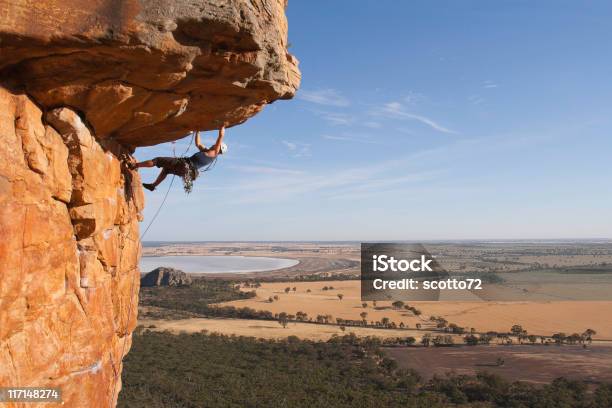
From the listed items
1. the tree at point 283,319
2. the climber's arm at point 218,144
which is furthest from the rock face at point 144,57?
the tree at point 283,319

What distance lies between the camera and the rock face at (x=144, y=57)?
14.9ft

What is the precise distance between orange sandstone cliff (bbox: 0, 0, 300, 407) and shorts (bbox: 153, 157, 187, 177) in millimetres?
1442

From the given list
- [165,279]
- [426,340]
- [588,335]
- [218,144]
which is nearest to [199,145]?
[218,144]

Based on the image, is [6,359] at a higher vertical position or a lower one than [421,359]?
higher

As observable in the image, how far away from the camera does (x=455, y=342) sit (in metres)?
34.1

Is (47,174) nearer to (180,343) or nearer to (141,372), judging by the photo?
(141,372)

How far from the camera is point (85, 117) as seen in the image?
586 cm

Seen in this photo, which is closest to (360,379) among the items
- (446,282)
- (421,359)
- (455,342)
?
(421,359)

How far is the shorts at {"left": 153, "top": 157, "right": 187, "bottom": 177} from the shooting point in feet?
27.5

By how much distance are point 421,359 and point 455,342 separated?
21.7 feet

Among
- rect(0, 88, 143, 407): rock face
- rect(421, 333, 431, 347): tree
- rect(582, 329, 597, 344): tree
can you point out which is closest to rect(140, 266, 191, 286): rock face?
rect(421, 333, 431, 347): tree

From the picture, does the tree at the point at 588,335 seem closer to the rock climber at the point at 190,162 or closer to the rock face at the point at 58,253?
the rock climber at the point at 190,162

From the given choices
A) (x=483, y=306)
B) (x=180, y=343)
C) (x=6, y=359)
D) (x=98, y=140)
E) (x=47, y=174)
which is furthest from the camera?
(x=483, y=306)

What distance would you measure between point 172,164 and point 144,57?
12.2ft
